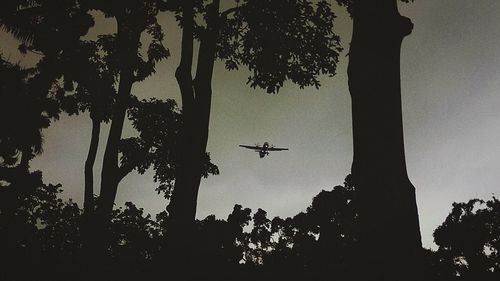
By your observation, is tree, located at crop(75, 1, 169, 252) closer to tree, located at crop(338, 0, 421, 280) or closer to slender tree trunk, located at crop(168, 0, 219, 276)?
slender tree trunk, located at crop(168, 0, 219, 276)

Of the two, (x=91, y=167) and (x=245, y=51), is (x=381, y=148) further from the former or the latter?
(x=91, y=167)

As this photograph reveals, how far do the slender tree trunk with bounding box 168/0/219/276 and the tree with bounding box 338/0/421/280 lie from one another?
174 inches

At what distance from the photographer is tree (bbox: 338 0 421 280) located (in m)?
3.71

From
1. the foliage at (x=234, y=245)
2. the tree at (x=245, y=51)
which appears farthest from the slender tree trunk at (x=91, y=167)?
the tree at (x=245, y=51)

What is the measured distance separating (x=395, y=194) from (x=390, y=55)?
1.71 meters

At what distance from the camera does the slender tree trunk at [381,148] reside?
12.2 feet

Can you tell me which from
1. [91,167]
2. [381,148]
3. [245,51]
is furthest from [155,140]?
[381,148]

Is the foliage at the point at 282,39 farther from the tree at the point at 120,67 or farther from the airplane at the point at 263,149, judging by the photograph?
the airplane at the point at 263,149

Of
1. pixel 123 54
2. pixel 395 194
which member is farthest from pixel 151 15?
pixel 395 194

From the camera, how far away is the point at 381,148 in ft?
13.2

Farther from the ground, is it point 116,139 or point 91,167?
point 116,139

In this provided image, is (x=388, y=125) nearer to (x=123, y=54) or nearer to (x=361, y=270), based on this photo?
(x=361, y=270)

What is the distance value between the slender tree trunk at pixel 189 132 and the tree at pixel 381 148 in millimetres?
4409

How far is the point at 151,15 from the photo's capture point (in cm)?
1446
